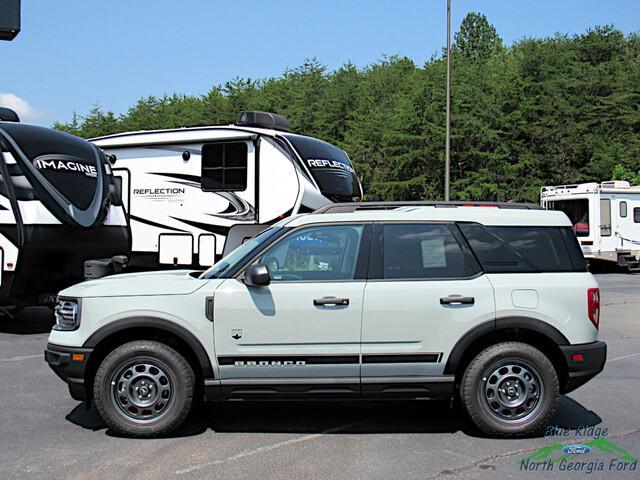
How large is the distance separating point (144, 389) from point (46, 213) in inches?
212

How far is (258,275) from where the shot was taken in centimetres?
554

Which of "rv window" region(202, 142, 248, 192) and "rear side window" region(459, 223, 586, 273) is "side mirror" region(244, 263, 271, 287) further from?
"rv window" region(202, 142, 248, 192)

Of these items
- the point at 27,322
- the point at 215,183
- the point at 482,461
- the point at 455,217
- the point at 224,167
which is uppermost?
the point at 224,167

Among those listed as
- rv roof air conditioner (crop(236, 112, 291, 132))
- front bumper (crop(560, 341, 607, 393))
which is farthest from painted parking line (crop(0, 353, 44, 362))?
front bumper (crop(560, 341, 607, 393))

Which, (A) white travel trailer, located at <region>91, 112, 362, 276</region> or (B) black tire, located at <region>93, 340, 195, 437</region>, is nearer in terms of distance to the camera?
(B) black tire, located at <region>93, 340, 195, 437</region>

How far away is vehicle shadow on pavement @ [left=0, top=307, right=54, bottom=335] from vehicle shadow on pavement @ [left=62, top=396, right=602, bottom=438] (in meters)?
5.14

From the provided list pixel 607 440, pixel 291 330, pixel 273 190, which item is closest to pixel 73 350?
pixel 291 330

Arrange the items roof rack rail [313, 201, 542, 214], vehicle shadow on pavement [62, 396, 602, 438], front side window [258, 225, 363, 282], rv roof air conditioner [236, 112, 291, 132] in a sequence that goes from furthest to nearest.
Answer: rv roof air conditioner [236, 112, 291, 132] < roof rack rail [313, 201, 542, 214] < vehicle shadow on pavement [62, 396, 602, 438] < front side window [258, 225, 363, 282]

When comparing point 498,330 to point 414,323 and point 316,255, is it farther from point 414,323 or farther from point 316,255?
point 316,255

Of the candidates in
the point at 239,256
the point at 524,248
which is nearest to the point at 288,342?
the point at 239,256

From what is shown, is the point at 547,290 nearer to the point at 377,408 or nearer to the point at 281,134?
the point at 377,408

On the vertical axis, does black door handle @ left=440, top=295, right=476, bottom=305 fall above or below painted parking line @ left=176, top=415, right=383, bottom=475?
above

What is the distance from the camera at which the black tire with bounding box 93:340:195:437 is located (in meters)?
5.64

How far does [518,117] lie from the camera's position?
35.9 meters
